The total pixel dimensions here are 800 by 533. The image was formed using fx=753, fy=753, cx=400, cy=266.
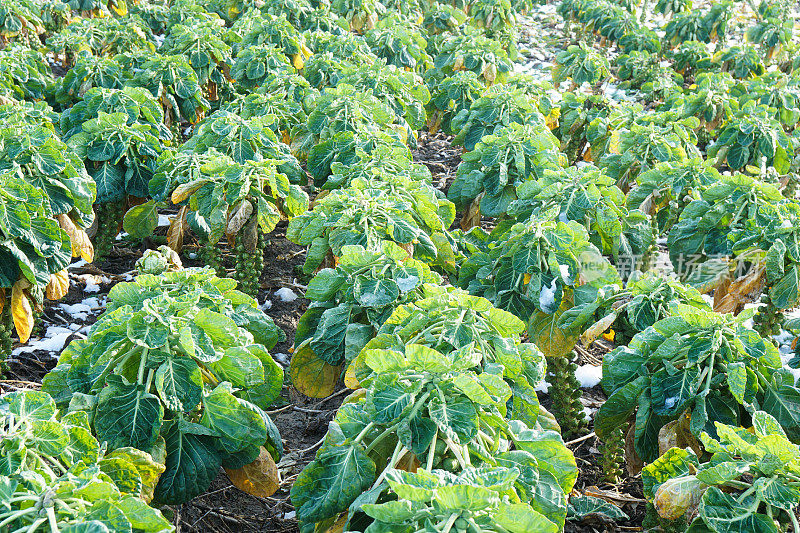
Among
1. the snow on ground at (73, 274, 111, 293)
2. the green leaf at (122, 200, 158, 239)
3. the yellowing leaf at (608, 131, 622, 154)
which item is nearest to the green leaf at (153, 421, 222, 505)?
the green leaf at (122, 200, 158, 239)

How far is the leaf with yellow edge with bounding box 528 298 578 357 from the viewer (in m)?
3.02

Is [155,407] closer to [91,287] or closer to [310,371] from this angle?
[310,371]

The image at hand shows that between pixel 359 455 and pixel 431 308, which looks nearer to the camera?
pixel 359 455

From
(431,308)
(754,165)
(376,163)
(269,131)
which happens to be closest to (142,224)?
(269,131)

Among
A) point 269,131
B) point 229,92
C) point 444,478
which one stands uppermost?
point 444,478

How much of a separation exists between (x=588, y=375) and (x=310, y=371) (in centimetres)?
148

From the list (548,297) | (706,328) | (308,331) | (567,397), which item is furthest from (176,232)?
(706,328)

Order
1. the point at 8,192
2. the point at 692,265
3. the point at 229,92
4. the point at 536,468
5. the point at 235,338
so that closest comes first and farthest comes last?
the point at 536,468, the point at 235,338, the point at 8,192, the point at 692,265, the point at 229,92

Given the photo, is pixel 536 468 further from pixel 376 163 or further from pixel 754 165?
pixel 754 165

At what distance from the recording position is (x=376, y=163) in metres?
3.92

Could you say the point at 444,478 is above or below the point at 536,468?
above

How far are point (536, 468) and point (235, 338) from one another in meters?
1.01

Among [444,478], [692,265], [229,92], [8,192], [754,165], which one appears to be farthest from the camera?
[229,92]

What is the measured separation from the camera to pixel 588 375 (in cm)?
370
